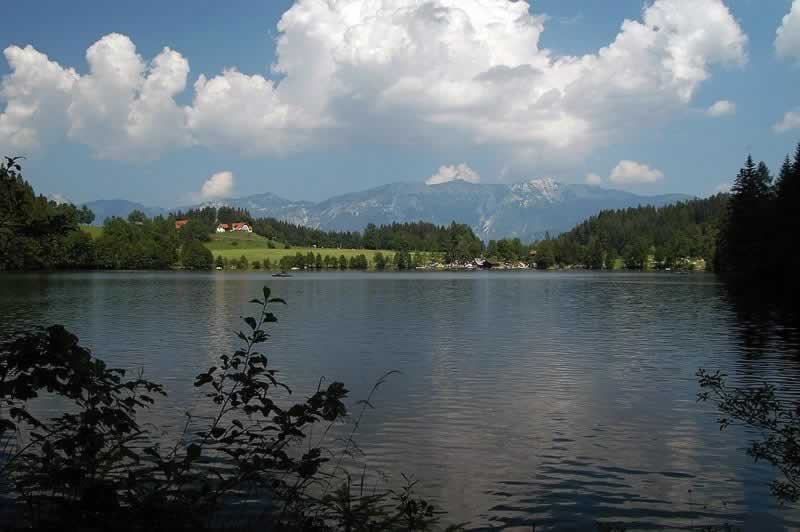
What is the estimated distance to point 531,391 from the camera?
2416 centimetres

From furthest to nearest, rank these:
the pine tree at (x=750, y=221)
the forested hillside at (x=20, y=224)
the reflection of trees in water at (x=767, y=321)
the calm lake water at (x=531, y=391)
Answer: the pine tree at (x=750, y=221)
the reflection of trees in water at (x=767, y=321)
the calm lake water at (x=531, y=391)
the forested hillside at (x=20, y=224)

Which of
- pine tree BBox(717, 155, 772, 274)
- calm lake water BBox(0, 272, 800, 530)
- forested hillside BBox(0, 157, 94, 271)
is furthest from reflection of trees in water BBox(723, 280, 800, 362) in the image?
forested hillside BBox(0, 157, 94, 271)

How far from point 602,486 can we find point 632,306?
181 ft

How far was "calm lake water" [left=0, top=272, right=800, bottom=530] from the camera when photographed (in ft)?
43.8

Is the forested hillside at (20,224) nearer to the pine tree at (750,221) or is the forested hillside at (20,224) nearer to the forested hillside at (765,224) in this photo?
the forested hillside at (765,224)

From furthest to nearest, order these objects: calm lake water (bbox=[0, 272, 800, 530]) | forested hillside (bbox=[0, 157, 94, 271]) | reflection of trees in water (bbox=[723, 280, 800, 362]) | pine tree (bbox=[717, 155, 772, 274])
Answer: pine tree (bbox=[717, 155, 772, 274]) < reflection of trees in water (bbox=[723, 280, 800, 362]) < calm lake water (bbox=[0, 272, 800, 530]) < forested hillside (bbox=[0, 157, 94, 271])

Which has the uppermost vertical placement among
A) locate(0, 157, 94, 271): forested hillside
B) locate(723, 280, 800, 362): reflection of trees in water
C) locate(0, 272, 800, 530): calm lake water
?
locate(0, 157, 94, 271): forested hillside

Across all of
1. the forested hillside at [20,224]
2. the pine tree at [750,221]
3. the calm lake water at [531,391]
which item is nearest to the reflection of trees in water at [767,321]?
the calm lake water at [531,391]

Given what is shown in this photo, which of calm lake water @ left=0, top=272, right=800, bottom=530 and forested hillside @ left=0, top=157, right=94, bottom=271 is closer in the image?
forested hillside @ left=0, top=157, right=94, bottom=271

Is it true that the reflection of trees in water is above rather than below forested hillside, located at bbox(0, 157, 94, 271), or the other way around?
below

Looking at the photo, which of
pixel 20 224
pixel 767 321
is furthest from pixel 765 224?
pixel 20 224

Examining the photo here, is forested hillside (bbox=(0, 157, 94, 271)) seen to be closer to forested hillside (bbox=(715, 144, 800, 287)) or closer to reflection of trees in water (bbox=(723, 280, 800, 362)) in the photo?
reflection of trees in water (bbox=(723, 280, 800, 362))

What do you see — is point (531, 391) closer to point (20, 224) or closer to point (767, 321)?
point (20, 224)

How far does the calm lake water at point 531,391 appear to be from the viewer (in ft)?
43.8
